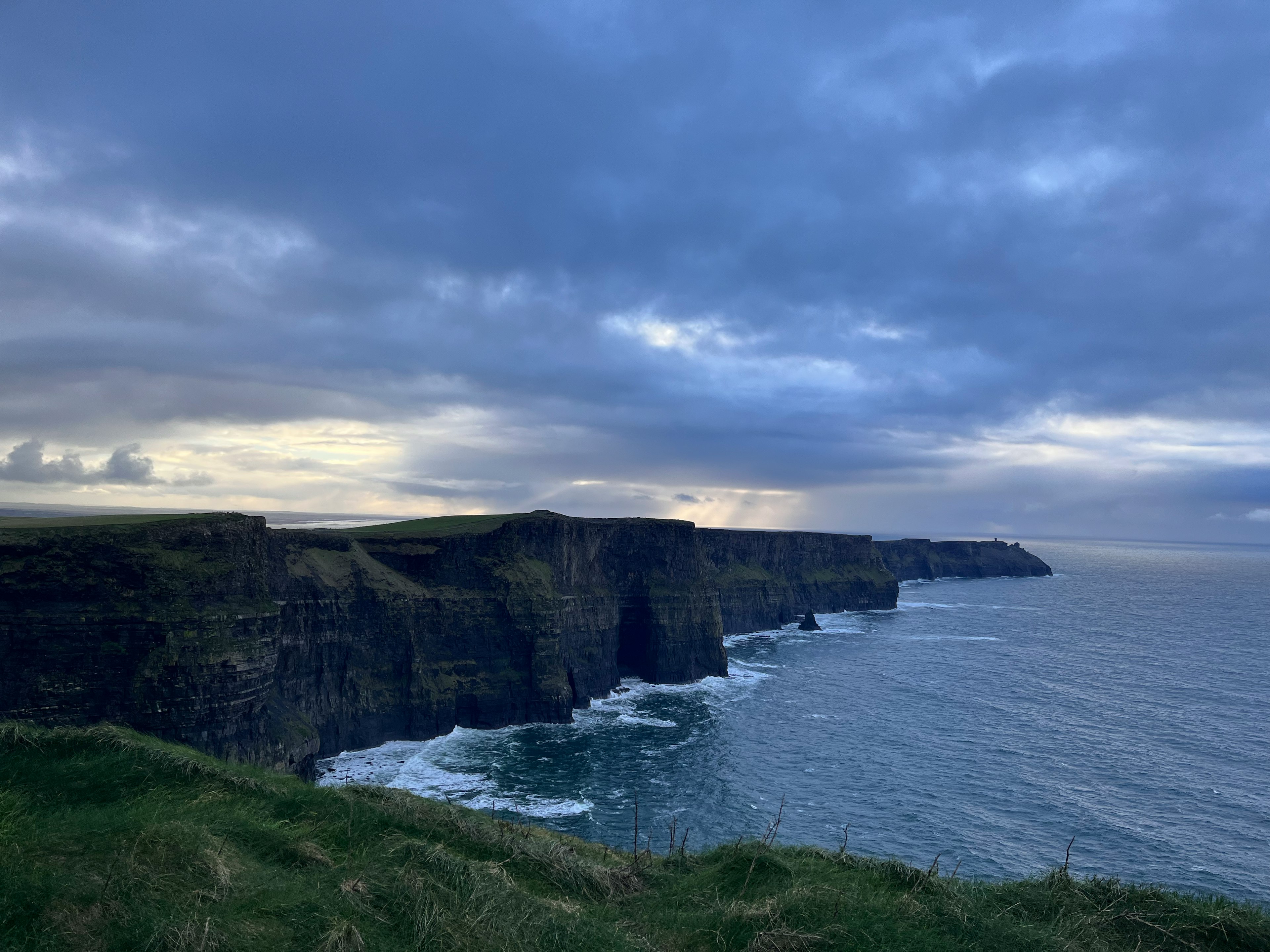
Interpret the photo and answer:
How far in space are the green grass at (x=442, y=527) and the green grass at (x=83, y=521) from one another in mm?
17757

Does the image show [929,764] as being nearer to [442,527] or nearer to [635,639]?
[635,639]

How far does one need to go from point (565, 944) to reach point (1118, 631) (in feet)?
450

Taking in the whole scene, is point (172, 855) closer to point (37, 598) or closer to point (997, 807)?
point (37, 598)

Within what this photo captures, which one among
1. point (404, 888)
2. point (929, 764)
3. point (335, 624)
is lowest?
point (929, 764)

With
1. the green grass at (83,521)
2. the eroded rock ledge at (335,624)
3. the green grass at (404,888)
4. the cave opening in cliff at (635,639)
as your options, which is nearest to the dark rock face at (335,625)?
the eroded rock ledge at (335,624)

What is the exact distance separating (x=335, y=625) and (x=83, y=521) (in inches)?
763

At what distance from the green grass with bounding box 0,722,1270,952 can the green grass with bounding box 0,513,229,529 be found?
2631 cm

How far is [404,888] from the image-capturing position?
44.5ft

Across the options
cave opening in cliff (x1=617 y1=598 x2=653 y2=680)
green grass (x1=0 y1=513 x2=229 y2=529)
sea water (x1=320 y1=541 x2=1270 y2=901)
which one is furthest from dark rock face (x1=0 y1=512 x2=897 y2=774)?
sea water (x1=320 y1=541 x2=1270 y2=901)

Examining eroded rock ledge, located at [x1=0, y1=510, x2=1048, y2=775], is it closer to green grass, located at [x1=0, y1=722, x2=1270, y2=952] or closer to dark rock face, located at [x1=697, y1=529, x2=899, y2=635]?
green grass, located at [x1=0, y1=722, x2=1270, y2=952]

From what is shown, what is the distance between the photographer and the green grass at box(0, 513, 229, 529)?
41741 mm

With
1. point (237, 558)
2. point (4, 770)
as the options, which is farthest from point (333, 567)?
point (4, 770)

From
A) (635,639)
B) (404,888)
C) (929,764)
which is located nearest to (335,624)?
(635,639)

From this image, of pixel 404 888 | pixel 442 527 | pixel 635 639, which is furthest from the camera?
pixel 635 639
